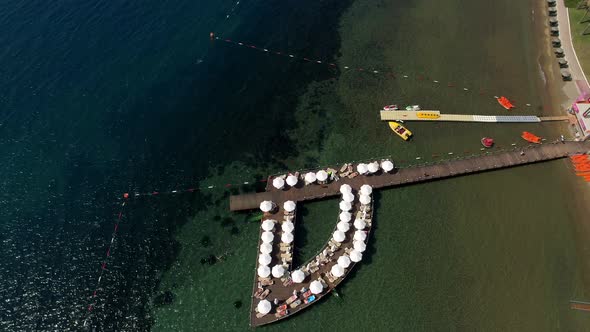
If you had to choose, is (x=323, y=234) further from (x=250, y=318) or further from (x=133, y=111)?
(x=133, y=111)

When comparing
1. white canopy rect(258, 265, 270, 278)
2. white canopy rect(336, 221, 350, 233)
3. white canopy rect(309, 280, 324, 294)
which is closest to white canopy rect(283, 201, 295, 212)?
white canopy rect(336, 221, 350, 233)

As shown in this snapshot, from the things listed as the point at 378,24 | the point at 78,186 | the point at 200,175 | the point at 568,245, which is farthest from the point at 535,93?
the point at 78,186

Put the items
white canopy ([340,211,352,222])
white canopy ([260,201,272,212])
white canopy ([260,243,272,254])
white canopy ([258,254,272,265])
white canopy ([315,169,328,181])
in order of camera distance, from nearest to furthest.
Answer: white canopy ([258,254,272,265]) → white canopy ([260,243,272,254]) → white canopy ([340,211,352,222]) → white canopy ([260,201,272,212]) → white canopy ([315,169,328,181])

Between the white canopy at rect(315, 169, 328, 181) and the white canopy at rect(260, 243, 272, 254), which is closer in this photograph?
the white canopy at rect(260, 243, 272, 254)

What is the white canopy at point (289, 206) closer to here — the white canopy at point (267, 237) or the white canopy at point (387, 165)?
the white canopy at point (267, 237)

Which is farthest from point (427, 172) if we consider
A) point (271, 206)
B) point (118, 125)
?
point (118, 125)

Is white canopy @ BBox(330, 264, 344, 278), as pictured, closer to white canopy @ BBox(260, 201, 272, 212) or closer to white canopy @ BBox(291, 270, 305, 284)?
→ white canopy @ BBox(291, 270, 305, 284)

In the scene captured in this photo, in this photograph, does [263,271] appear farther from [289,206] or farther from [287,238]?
[289,206]
